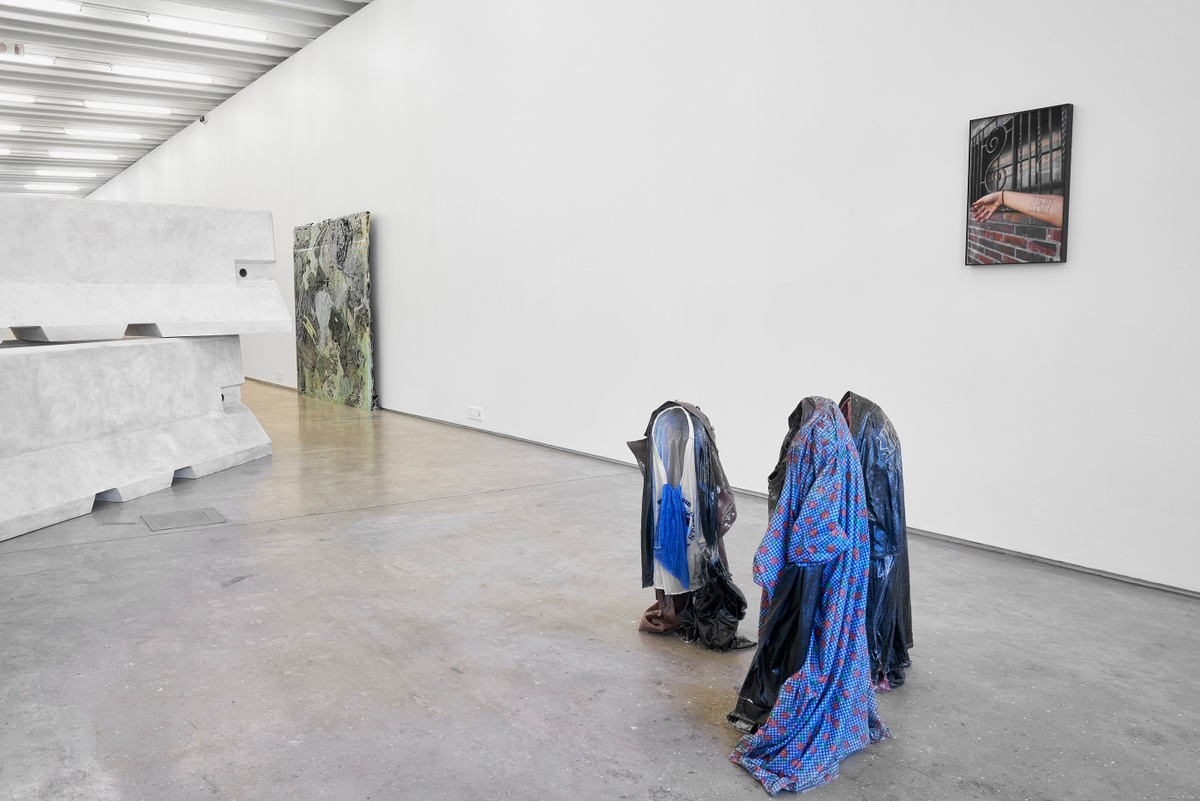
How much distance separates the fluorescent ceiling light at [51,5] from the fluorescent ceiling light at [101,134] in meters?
9.09

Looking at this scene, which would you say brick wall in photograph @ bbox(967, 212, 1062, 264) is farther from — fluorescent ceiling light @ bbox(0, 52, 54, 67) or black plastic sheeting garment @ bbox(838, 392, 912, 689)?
fluorescent ceiling light @ bbox(0, 52, 54, 67)

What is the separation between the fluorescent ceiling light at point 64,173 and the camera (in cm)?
2447

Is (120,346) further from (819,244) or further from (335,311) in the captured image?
(335,311)

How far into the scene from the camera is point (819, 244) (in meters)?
6.06

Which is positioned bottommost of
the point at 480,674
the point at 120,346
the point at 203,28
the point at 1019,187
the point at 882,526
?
the point at 480,674

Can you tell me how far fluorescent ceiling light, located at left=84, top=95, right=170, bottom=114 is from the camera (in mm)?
17281

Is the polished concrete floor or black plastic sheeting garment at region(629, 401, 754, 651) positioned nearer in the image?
the polished concrete floor

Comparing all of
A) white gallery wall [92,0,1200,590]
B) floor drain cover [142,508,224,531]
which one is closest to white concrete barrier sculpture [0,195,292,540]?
floor drain cover [142,508,224,531]

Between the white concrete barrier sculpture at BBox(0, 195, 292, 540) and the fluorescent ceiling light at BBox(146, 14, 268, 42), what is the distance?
5838mm

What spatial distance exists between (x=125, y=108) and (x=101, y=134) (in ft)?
11.2

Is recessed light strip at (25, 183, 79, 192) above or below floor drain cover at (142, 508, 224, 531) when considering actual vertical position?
above

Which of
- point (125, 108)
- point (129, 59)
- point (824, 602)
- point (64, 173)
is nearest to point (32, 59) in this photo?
point (129, 59)

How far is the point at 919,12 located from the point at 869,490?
A: 3.53 metres

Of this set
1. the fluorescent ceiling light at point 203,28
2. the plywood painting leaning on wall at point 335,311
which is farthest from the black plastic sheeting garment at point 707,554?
the fluorescent ceiling light at point 203,28
